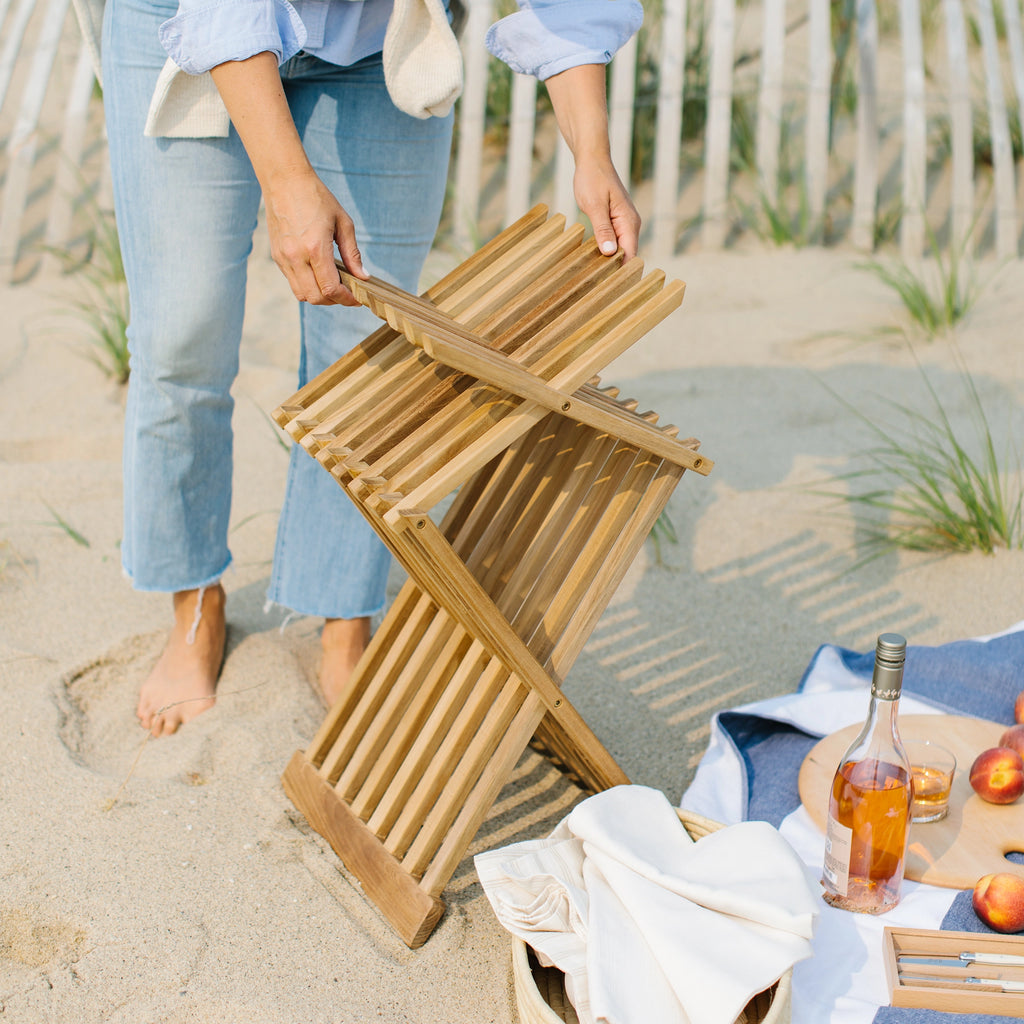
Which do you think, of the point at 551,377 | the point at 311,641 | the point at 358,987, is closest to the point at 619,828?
the point at 358,987

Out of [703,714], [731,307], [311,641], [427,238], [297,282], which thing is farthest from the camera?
[731,307]

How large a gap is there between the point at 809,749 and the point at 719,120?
11.3 feet

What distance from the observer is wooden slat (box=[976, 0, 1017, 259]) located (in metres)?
4.89

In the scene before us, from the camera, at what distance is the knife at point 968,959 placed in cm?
166

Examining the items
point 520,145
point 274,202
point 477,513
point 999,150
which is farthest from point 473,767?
point 999,150

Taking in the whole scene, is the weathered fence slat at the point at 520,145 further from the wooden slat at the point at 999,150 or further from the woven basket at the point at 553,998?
the woven basket at the point at 553,998

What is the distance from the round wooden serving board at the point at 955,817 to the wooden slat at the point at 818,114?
10.7ft

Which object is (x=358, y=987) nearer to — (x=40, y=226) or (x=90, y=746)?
(x=90, y=746)

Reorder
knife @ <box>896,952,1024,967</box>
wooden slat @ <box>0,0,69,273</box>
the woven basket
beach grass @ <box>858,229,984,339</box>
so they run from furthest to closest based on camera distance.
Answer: wooden slat @ <box>0,0,69,273</box>
beach grass @ <box>858,229,984,339</box>
knife @ <box>896,952,1024,967</box>
the woven basket

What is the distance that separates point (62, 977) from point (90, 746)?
62 cm

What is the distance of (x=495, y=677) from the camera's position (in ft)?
6.32

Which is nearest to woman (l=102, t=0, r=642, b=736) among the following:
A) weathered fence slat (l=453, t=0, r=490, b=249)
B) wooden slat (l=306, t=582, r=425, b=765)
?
wooden slat (l=306, t=582, r=425, b=765)

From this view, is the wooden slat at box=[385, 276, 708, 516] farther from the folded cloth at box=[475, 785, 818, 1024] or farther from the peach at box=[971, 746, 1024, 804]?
the peach at box=[971, 746, 1024, 804]

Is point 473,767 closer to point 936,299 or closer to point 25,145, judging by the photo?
point 936,299
